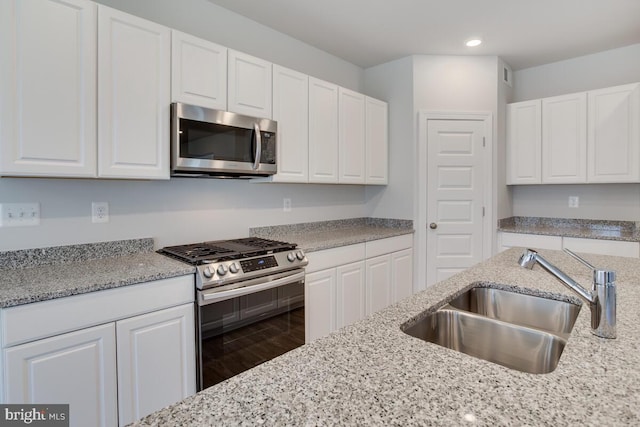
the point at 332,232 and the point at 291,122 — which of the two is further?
the point at 332,232

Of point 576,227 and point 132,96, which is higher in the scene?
point 132,96

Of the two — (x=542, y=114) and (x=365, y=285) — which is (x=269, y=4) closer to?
(x=365, y=285)

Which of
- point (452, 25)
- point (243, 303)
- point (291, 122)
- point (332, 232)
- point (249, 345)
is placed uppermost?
point (452, 25)

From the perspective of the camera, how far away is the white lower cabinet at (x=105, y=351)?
1399mm

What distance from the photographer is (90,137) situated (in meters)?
1.79

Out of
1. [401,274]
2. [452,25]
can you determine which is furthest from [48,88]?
[401,274]

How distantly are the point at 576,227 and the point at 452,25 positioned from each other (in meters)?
2.40

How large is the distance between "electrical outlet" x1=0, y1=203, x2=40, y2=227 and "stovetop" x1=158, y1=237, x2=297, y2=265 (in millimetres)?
669

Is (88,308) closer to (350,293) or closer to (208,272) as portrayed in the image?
(208,272)

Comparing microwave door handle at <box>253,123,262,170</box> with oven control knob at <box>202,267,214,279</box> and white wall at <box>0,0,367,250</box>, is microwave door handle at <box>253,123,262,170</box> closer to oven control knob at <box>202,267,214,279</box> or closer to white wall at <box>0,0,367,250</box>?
white wall at <box>0,0,367,250</box>

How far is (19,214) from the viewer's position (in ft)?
6.07

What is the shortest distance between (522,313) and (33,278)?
215 cm

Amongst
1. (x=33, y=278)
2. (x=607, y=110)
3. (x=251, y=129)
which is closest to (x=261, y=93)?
(x=251, y=129)

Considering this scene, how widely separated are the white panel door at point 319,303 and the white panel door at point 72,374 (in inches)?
49.3
